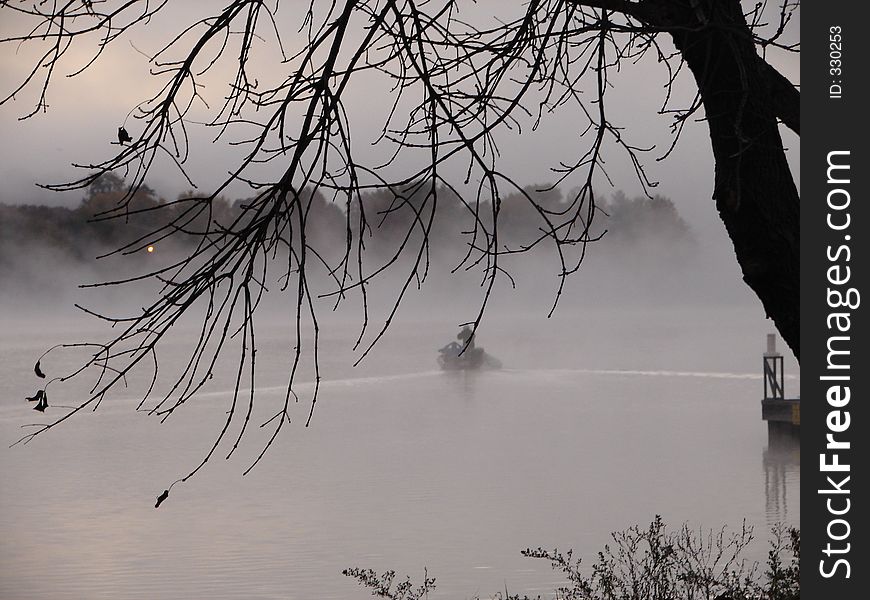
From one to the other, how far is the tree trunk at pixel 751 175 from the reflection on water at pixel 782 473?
11.5 meters

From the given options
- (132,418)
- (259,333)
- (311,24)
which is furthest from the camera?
(259,333)

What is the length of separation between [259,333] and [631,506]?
38.1 m

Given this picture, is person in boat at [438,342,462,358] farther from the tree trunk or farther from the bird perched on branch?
the bird perched on branch

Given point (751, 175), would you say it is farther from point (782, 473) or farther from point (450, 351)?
point (450, 351)

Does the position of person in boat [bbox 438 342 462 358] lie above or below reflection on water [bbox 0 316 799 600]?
above

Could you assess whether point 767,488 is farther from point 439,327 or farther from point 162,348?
point 439,327

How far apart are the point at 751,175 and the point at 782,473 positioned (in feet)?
48.3

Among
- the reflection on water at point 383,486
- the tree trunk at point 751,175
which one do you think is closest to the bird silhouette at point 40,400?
the tree trunk at point 751,175

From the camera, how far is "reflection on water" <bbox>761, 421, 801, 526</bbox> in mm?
15133

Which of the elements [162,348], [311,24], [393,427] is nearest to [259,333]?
[162,348]
